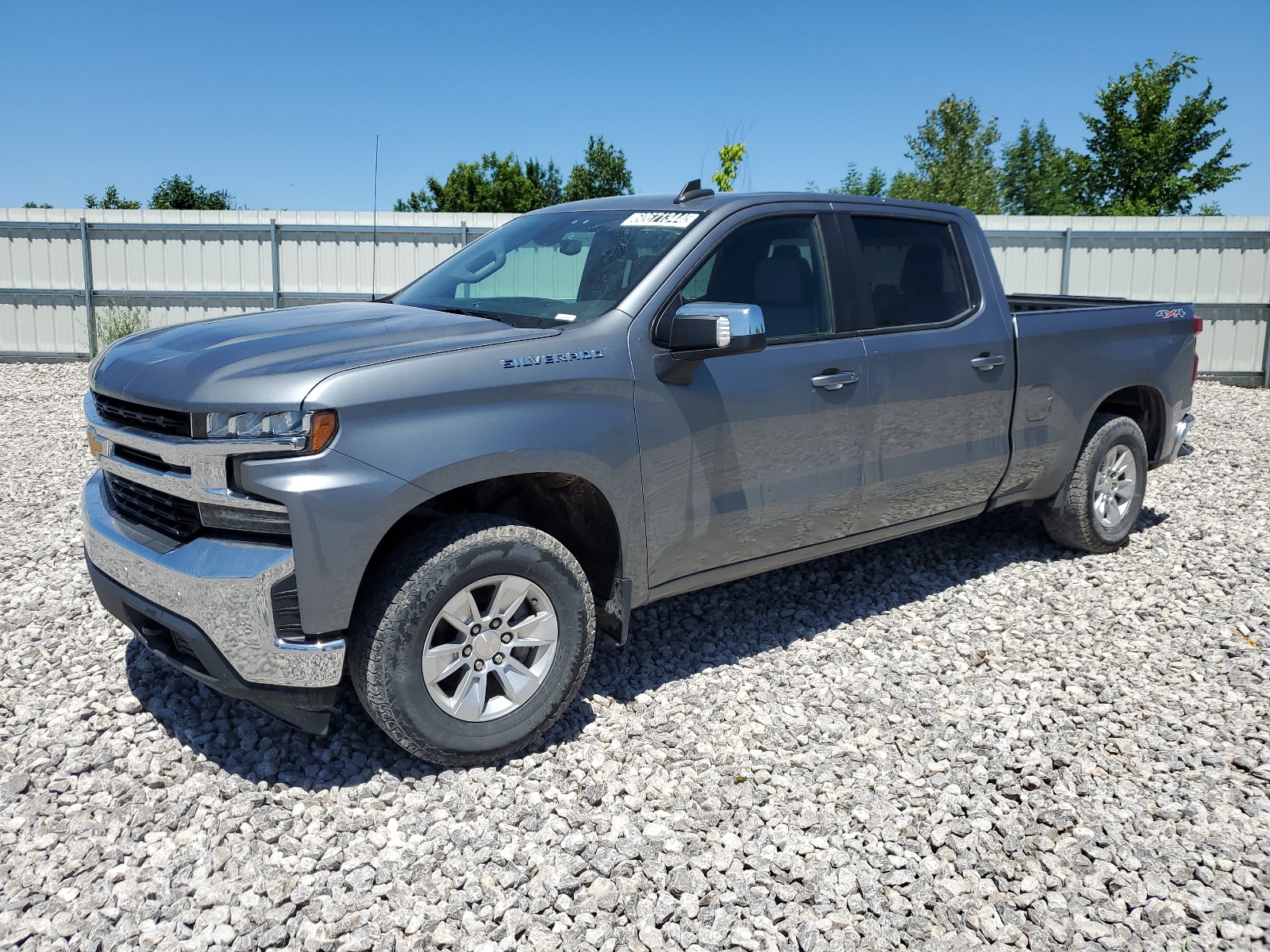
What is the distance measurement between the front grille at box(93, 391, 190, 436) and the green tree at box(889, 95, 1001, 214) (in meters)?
49.1

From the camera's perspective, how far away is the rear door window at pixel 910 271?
4.42m

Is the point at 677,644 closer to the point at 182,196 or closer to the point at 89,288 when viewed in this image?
the point at 89,288

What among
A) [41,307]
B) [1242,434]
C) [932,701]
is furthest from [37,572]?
[41,307]

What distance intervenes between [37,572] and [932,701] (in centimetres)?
467

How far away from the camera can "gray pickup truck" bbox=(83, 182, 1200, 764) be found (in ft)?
9.63

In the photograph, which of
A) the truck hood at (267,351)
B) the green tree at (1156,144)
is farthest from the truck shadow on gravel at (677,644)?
the green tree at (1156,144)

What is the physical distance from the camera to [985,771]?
347 cm

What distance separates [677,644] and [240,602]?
220cm

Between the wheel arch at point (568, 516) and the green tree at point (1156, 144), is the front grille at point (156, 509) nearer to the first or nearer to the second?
the wheel arch at point (568, 516)

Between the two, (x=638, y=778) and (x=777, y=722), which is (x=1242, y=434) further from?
(x=638, y=778)

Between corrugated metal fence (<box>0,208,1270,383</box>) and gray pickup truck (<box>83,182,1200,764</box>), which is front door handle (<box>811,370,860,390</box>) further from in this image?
corrugated metal fence (<box>0,208,1270,383</box>)

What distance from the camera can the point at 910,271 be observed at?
183 inches

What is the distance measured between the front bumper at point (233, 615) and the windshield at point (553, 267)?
137 centimetres

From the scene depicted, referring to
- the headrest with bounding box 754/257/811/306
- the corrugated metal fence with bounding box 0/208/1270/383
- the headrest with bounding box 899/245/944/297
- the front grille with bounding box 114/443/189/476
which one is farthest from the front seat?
the corrugated metal fence with bounding box 0/208/1270/383
